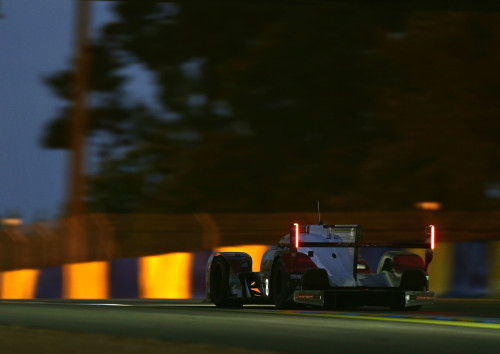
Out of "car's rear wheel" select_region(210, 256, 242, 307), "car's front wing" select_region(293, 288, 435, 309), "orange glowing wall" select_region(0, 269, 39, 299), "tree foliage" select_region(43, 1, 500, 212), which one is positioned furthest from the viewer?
"tree foliage" select_region(43, 1, 500, 212)

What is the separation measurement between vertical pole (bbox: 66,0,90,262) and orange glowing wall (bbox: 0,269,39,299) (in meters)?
1.55

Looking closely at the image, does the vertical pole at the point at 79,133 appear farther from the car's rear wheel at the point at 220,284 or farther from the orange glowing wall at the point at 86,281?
the car's rear wheel at the point at 220,284

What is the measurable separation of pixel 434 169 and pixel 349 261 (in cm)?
2239

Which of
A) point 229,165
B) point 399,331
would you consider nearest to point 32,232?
point 229,165

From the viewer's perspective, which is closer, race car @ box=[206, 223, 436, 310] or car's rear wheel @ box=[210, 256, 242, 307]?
race car @ box=[206, 223, 436, 310]

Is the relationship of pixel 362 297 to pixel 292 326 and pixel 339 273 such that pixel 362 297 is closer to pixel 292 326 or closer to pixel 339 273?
pixel 339 273

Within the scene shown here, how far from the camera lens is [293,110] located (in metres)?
40.4

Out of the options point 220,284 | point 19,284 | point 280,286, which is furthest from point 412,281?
point 19,284

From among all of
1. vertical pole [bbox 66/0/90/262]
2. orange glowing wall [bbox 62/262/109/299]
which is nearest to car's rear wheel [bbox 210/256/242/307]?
orange glowing wall [bbox 62/262/109/299]

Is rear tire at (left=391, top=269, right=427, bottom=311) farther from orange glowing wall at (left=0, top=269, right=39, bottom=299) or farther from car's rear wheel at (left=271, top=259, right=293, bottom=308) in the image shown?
orange glowing wall at (left=0, top=269, right=39, bottom=299)

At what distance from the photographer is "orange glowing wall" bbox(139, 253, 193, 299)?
2138 cm

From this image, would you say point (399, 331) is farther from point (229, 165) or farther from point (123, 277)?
point (229, 165)

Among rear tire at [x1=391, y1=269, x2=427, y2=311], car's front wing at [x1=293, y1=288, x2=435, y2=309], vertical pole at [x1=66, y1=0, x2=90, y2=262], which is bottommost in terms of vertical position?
car's front wing at [x1=293, y1=288, x2=435, y2=309]

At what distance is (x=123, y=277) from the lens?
873 inches
